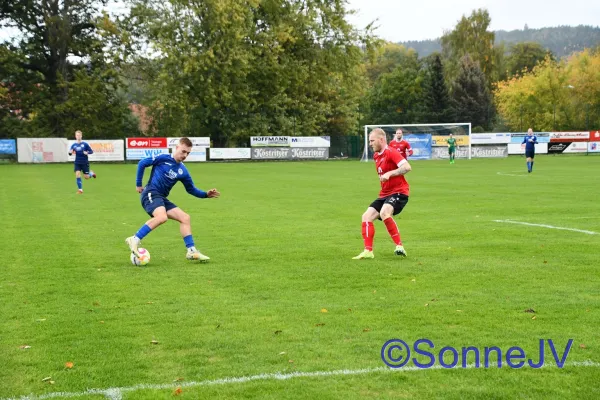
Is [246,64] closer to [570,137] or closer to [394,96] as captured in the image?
[570,137]

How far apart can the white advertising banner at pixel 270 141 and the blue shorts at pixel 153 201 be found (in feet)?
147

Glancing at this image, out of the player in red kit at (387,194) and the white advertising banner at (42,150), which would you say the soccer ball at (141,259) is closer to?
the player in red kit at (387,194)

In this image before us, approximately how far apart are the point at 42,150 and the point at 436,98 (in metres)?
44.8

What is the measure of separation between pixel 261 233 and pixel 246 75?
44.1m

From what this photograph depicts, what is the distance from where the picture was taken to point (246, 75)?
56344 millimetres

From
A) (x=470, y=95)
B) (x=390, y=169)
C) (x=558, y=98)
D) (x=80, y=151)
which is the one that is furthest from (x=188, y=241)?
(x=470, y=95)

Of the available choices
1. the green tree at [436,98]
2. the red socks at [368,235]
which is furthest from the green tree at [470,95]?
the red socks at [368,235]

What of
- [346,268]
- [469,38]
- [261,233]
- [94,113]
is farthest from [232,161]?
[469,38]

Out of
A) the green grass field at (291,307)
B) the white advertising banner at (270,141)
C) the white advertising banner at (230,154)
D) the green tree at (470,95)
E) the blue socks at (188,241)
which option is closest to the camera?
the green grass field at (291,307)

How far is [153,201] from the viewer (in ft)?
34.5

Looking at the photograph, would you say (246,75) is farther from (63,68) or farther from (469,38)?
(469,38)

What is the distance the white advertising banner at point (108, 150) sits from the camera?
2040 inches

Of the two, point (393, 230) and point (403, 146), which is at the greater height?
point (403, 146)

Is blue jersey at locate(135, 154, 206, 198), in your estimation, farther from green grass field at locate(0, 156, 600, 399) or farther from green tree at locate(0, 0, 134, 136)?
green tree at locate(0, 0, 134, 136)
